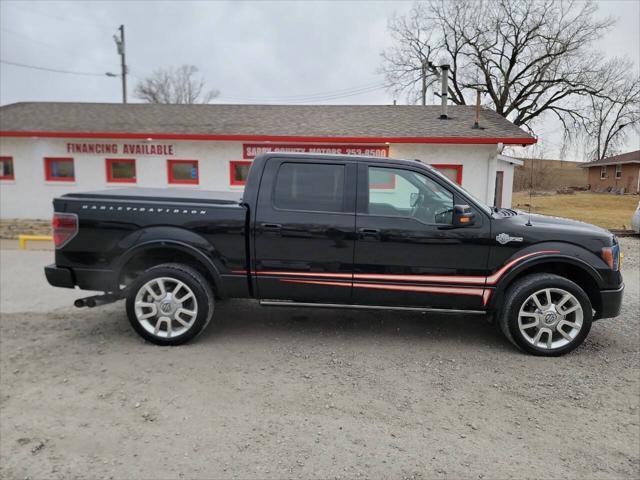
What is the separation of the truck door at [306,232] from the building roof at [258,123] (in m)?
8.40

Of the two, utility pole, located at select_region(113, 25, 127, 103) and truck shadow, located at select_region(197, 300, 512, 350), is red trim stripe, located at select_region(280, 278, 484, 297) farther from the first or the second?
utility pole, located at select_region(113, 25, 127, 103)

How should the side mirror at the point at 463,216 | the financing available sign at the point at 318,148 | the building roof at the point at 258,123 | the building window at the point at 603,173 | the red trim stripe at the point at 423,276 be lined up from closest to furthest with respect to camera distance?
the side mirror at the point at 463,216 → the red trim stripe at the point at 423,276 → the building roof at the point at 258,123 → the financing available sign at the point at 318,148 → the building window at the point at 603,173

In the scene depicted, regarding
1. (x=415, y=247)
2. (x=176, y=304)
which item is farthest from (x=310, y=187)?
Answer: (x=176, y=304)

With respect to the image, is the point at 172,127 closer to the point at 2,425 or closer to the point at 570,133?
the point at 2,425

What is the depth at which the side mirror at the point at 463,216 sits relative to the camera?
4348 millimetres

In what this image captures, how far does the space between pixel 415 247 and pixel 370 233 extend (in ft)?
1.52

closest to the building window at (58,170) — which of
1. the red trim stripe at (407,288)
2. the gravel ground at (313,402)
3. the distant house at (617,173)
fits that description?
the gravel ground at (313,402)

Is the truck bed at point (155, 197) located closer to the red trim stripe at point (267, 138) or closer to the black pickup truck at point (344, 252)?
the black pickup truck at point (344, 252)

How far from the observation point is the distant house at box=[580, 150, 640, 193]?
121 feet

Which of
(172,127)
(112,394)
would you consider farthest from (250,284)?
(172,127)

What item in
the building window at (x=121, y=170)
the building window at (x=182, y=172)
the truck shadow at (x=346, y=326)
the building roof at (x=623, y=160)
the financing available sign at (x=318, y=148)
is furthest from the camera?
the building roof at (x=623, y=160)

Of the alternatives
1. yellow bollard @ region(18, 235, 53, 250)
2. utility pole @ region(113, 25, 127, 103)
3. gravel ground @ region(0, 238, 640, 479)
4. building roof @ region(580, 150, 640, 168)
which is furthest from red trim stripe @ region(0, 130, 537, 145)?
building roof @ region(580, 150, 640, 168)

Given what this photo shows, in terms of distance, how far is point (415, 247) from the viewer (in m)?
4.47

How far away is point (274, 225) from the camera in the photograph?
4547 mm
